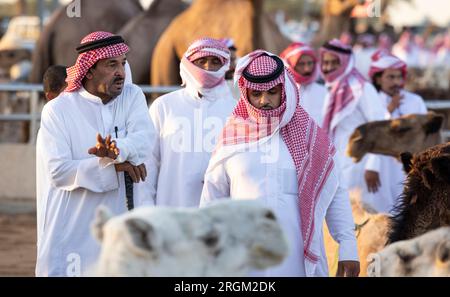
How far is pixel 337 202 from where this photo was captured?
240 inches

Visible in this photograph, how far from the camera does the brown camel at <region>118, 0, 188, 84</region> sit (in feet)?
65.0

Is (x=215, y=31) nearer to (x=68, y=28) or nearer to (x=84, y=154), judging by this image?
(x=68, y=28)

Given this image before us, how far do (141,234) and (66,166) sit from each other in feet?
8.73

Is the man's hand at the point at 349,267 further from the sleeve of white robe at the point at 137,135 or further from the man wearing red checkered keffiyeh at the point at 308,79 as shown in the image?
the man wearing red checkered keffiyeh at the point at 308,79

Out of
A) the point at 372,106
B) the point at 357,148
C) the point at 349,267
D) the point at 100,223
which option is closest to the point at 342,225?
the point at 349,267

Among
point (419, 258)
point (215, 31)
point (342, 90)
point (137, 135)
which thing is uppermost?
point (215, 31)

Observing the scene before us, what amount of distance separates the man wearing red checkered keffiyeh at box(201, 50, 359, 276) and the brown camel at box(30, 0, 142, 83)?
14285 millimetres

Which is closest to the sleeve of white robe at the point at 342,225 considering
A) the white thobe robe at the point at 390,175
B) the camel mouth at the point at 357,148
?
the camel mouth at the point at 357,148

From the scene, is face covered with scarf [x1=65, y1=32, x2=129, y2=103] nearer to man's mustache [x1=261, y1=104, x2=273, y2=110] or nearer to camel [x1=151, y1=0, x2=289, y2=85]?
man's mustache [x1=261, y1=104, x2=273, y2=110]

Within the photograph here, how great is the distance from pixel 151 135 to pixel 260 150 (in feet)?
2.44

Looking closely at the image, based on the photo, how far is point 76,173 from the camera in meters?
6.28

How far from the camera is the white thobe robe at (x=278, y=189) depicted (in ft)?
19.2

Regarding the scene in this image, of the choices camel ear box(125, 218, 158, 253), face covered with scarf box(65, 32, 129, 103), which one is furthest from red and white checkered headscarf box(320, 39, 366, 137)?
camel ear box(125, 218, 158, 253)

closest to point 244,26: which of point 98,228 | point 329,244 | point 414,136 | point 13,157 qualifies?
point 13,157
